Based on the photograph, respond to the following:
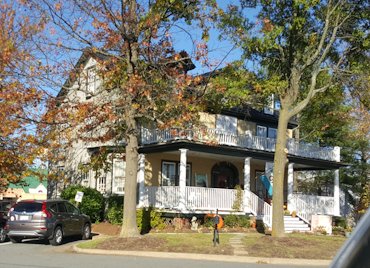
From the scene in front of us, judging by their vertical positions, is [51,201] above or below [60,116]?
below

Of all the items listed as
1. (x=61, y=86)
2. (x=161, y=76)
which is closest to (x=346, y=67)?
(x=161, y=76)

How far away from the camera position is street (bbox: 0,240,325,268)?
12508mm

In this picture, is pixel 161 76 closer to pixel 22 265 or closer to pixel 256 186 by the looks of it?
pixel 22 265

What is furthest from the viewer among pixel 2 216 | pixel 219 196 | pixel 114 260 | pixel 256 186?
pixel 256 186

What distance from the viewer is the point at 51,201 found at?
1811 cm

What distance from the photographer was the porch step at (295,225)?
24.8 meters

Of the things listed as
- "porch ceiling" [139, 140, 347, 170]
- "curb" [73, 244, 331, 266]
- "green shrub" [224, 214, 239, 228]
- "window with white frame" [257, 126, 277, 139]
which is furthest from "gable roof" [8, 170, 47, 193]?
"window with white frame" [257, 126, 277, 139]

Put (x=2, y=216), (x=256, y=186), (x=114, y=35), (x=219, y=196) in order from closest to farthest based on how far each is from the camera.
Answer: (x=114, y=35), (x=2, y=216), (x=219, y=196), (x=256, y=186)

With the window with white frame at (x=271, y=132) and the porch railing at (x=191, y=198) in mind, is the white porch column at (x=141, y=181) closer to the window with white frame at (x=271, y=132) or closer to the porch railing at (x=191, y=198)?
the porch railing at (x=191, y=198)

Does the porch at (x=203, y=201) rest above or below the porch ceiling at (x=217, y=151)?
below

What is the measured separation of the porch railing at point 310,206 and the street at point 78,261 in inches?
540

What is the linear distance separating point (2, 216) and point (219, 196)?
1049 cm

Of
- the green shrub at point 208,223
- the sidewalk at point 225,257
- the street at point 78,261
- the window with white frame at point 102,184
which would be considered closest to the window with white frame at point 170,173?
the window with white frame at point 102,184

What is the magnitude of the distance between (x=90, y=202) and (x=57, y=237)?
7.99 meters
